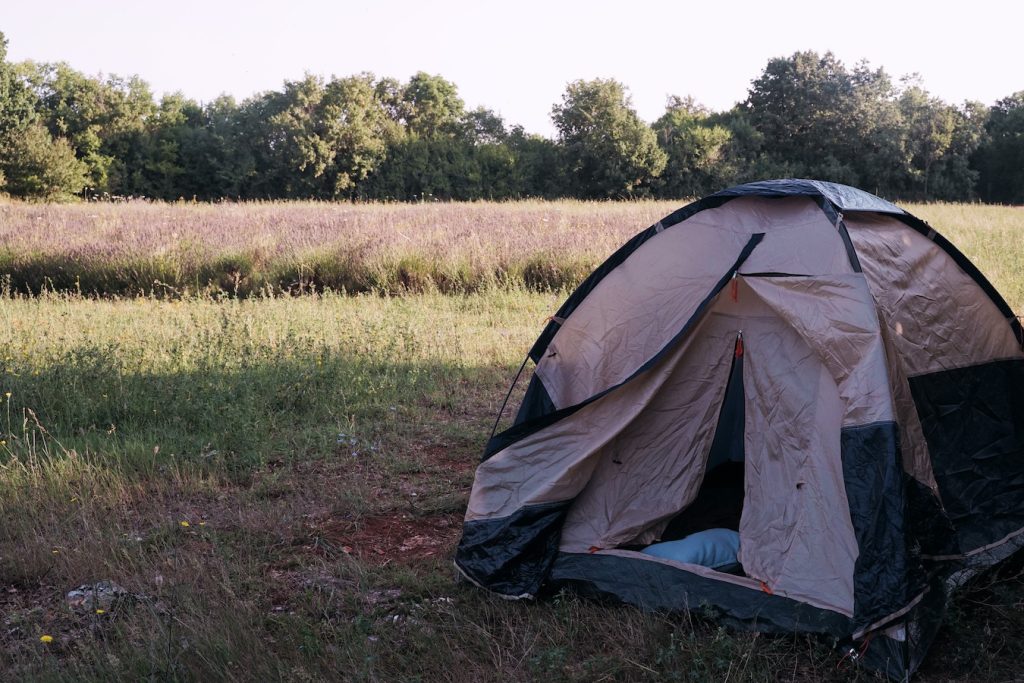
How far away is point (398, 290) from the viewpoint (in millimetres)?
11703

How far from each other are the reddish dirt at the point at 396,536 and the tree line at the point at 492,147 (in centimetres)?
3396

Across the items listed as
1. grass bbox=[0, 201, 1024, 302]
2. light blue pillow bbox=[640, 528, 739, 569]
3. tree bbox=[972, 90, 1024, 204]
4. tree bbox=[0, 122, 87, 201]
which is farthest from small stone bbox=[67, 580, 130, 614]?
tree bbox=[972, 90, 1024, 204]

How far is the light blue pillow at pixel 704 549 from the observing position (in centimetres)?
385

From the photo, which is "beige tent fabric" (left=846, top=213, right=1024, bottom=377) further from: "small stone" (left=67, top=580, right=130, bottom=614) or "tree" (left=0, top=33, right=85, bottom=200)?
"tree" (left=0, top=33, right=85, bottom=200)

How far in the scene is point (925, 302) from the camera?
3943mm

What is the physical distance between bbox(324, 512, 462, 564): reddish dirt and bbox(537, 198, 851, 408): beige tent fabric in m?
1.05

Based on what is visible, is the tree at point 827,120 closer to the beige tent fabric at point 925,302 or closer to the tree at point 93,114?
the tree at point 93,114

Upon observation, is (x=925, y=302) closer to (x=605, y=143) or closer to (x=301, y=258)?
(x=301, y=258)

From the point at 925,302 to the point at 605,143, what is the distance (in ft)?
121

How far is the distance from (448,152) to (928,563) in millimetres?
39500

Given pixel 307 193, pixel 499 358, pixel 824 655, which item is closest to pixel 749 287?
pixel 824 655

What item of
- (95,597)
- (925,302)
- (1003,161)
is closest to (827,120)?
(1003,161)

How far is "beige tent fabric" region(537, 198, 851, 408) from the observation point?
383 centimetres

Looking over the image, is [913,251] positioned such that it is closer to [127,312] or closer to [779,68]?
[127,312]
